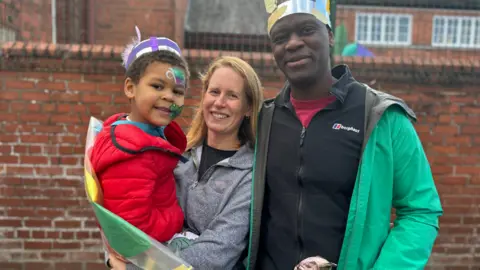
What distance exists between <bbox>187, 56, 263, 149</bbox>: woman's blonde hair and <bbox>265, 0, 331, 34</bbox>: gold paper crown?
26 centimetres

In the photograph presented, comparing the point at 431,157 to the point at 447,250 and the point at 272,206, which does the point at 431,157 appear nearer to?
the point at 447,250

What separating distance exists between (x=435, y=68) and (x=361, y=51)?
10.8ft

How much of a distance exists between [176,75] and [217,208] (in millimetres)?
629

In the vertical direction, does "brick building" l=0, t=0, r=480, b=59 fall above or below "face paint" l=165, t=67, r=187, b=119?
above

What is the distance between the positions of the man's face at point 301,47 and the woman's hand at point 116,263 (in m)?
1.07

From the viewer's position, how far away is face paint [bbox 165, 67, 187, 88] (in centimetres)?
177

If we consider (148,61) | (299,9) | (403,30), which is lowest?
(148,61)

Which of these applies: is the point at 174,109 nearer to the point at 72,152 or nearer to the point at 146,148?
the point at 146,148

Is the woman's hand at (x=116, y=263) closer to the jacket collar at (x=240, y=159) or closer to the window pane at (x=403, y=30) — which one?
the jacket collar at (x=240, y=159)

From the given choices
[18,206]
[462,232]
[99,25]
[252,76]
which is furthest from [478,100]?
[99,25]

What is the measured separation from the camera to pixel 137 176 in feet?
5.30

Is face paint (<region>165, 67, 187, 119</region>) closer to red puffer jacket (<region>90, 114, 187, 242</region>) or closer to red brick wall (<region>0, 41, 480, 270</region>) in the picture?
red puffer jacket (<region>90, 114, 187, 242</region>)

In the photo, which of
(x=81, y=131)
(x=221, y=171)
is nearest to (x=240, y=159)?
(x=221, y=171)

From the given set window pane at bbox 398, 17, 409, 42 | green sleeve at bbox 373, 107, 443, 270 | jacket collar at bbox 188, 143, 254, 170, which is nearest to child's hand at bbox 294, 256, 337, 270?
green sleeve at bbox 373, 107, 443, 270
